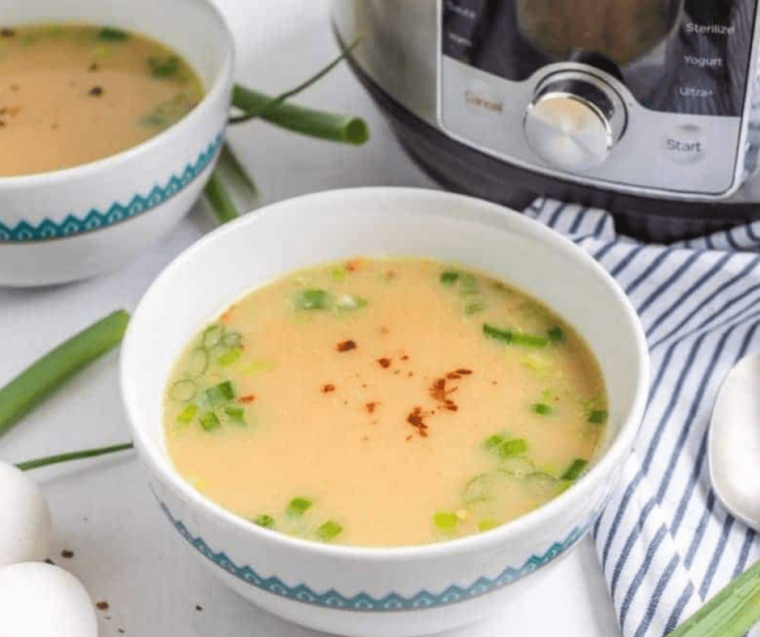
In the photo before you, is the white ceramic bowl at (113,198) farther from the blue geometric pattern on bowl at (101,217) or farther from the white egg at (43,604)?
the white egg at (43,604)

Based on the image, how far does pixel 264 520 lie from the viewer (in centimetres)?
87

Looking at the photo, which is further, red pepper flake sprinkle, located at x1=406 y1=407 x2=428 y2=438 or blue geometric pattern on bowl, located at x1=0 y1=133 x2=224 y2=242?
blue geometric pattern on bowl, located at x1=0 y1=133 x2=224 y2=242

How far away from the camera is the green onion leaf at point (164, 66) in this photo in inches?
50.1

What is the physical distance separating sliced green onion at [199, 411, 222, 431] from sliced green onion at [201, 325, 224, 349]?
0.23 feet

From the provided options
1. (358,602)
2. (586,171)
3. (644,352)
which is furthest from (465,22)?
(358,602)

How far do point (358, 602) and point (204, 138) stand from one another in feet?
1.48

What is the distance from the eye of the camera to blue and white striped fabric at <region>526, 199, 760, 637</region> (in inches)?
36.8

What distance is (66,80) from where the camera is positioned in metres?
1.26

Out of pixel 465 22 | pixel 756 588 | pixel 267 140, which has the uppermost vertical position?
pixel 465 22

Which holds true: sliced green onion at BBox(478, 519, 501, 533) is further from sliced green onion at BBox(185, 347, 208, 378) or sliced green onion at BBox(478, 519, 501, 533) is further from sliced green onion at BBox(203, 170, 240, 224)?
sliced green onion at BBox(203, 170, 240, 224)


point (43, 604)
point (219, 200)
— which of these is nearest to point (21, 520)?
point (43, 604)

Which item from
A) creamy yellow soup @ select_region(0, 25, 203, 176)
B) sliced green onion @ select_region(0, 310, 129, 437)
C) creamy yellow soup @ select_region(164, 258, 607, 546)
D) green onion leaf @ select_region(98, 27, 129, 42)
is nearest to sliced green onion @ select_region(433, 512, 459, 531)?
creamy yellow soup @ select_region(164, 258, 607, 546)

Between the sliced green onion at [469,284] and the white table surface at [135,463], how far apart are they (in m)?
0.18

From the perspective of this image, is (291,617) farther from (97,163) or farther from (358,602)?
(97,163)
